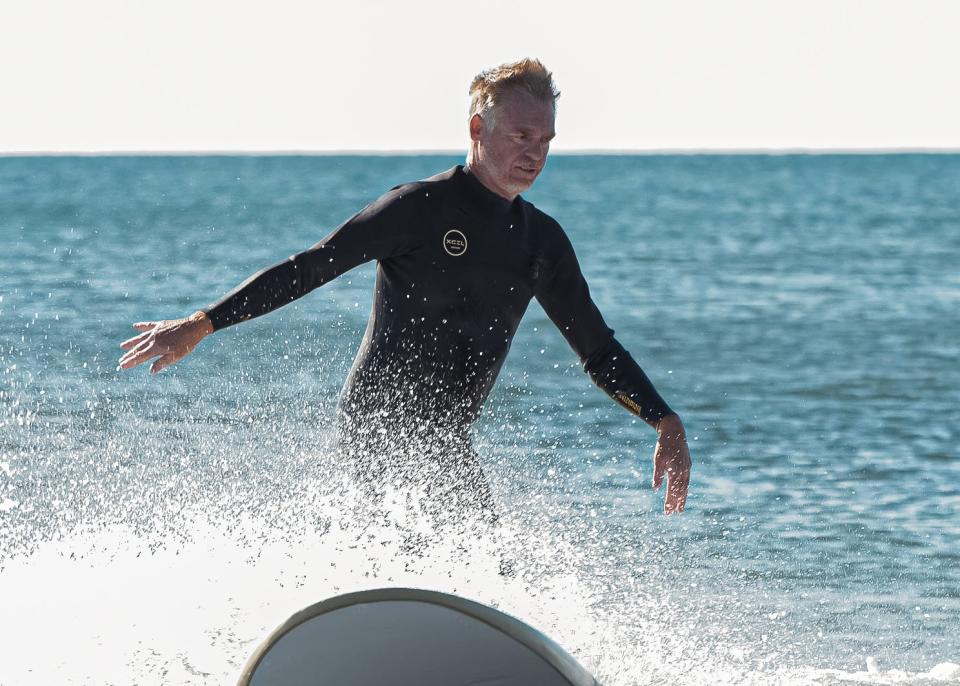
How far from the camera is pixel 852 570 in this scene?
6.38 metres

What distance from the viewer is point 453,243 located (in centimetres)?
427

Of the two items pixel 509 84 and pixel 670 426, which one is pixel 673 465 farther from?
pixel 509 84

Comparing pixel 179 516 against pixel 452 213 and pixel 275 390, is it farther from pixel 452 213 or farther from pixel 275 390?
pixel 275 390

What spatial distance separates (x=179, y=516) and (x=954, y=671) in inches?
108

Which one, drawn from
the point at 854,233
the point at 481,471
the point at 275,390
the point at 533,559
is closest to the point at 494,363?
the point at 481,471

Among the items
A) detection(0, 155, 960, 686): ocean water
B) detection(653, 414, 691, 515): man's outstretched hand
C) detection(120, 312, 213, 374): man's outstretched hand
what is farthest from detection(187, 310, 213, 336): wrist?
detection(653, 414, 691, 515): man's outstretched hand

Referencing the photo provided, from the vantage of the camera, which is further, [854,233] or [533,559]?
[854,233]

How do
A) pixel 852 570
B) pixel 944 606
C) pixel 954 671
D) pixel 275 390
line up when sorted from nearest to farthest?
pixel 954 671, pixel 944 606, pixel 852 570, pixel 275 390

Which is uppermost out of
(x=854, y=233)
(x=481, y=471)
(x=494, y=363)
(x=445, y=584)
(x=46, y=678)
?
(x=494, y=363)

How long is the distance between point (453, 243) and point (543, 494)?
10.9 ft

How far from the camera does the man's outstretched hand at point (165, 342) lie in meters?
3.79

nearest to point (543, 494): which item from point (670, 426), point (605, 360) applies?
point (605, 360)

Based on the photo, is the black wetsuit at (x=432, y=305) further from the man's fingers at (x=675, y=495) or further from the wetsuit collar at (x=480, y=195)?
the man's fingers at (x=675, y=495)

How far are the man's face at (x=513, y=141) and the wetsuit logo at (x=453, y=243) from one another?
0.65 ft
